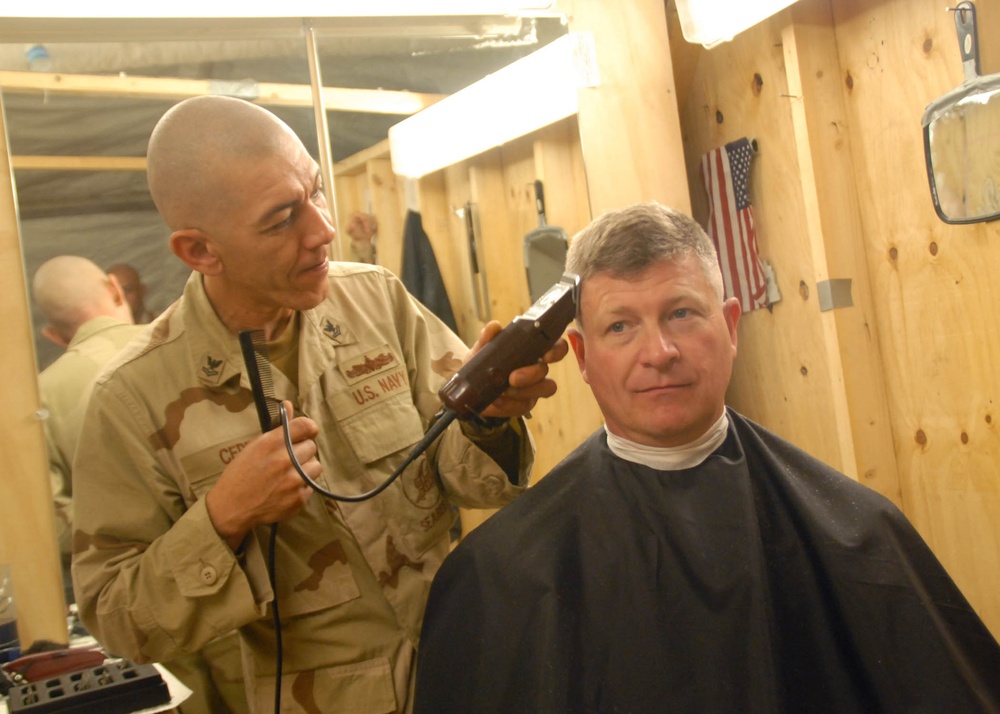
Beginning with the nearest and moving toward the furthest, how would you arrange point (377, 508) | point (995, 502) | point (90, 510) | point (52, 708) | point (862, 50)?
1. point (52, 708)
2. point (90, 510)
3. point (377, 508)
4. point (995, 502)
5. point (862, 50)

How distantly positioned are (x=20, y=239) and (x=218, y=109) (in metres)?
0.68

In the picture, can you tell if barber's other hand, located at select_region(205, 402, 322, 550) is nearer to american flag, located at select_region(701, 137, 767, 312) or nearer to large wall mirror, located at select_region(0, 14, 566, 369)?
large wall mirror, located at select_region(0, 14, 566, 369)

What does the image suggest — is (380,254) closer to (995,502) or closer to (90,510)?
(90,510)

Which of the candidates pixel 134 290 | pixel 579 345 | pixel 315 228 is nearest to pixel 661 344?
pixel 579 345

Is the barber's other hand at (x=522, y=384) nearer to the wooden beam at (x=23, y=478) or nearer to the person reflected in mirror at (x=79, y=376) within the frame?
the person reflected in mirror at (x=79, y=376)

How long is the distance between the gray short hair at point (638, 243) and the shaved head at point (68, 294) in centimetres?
105

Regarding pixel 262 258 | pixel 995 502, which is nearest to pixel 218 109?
pixel 262 258

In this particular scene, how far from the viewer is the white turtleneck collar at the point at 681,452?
1.72m

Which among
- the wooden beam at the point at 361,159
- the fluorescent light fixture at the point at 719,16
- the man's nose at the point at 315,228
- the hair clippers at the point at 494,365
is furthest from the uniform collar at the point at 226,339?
the fluorescent light fixture at the point at 719,16

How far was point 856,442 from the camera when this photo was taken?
2.27 meters

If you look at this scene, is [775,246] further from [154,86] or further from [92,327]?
[92,327]

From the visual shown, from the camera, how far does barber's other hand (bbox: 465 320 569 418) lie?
4.88 feet

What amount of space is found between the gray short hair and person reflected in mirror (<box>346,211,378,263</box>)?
0.73m

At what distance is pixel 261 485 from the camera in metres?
1.40
